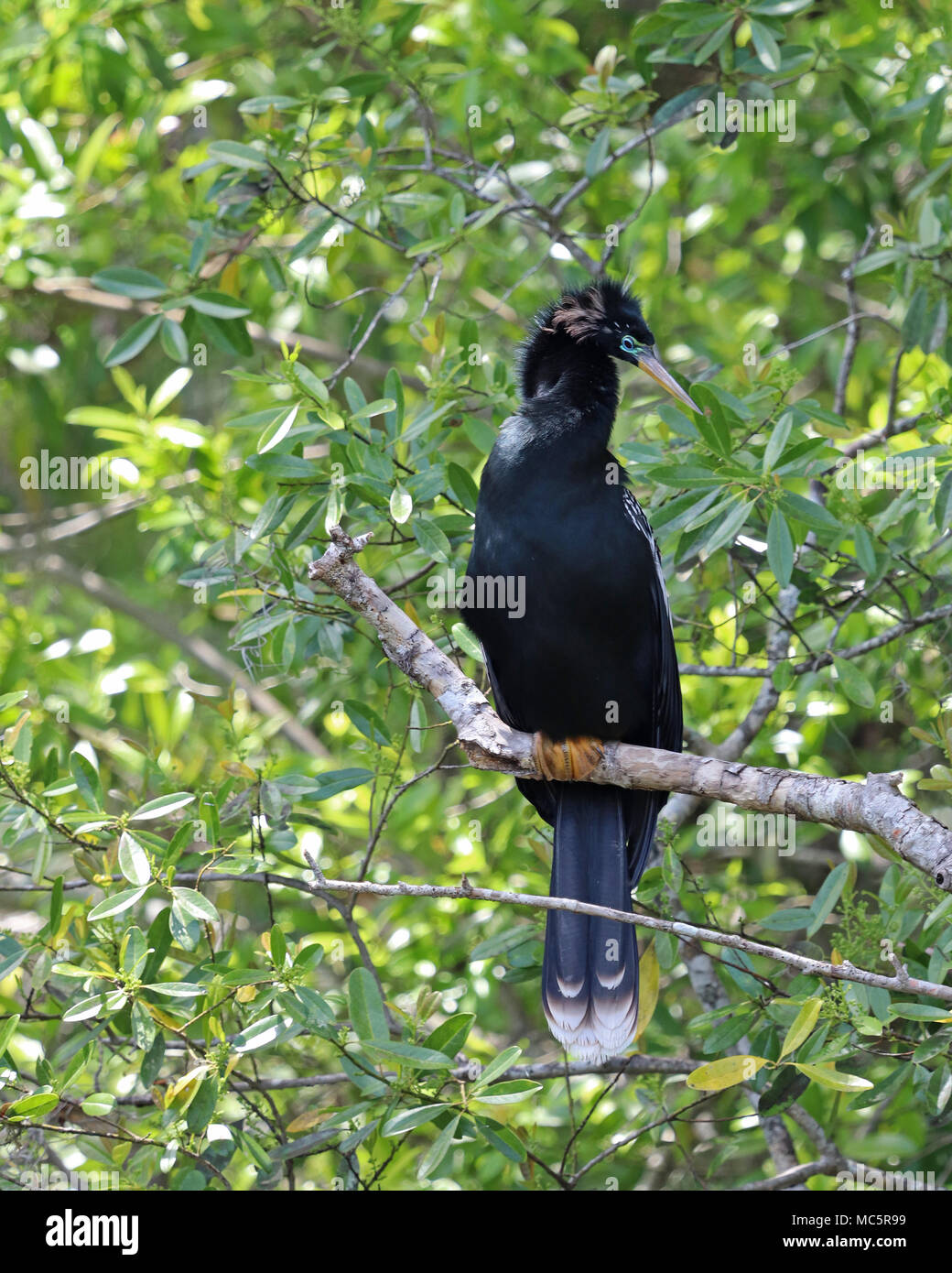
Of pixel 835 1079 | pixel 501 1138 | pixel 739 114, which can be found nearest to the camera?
pixel 835 1079

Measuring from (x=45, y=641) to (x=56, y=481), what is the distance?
618mm

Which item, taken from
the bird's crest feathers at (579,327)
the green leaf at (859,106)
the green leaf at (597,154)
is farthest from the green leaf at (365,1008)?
the green leaf at (859,106)

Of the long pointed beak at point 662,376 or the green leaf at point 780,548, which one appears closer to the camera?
the green leaf at point 780,548

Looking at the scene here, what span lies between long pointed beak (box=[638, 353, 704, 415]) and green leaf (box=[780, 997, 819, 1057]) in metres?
1.46

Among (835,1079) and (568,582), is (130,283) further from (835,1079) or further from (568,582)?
(835,1079)

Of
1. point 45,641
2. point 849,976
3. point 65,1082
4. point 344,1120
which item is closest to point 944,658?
point 849,976

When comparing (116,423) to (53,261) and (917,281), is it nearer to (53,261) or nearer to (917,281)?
(53,261)

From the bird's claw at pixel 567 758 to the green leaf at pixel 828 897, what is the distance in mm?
610

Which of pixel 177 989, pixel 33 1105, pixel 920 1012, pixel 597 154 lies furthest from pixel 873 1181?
pixel 597 154

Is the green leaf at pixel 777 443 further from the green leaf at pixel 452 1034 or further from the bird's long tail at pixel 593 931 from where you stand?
the green leaf at pixel 452 1034

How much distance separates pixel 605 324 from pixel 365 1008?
1.91 m

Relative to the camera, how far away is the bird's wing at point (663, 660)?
10.7 ft

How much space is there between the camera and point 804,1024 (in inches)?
95.4
